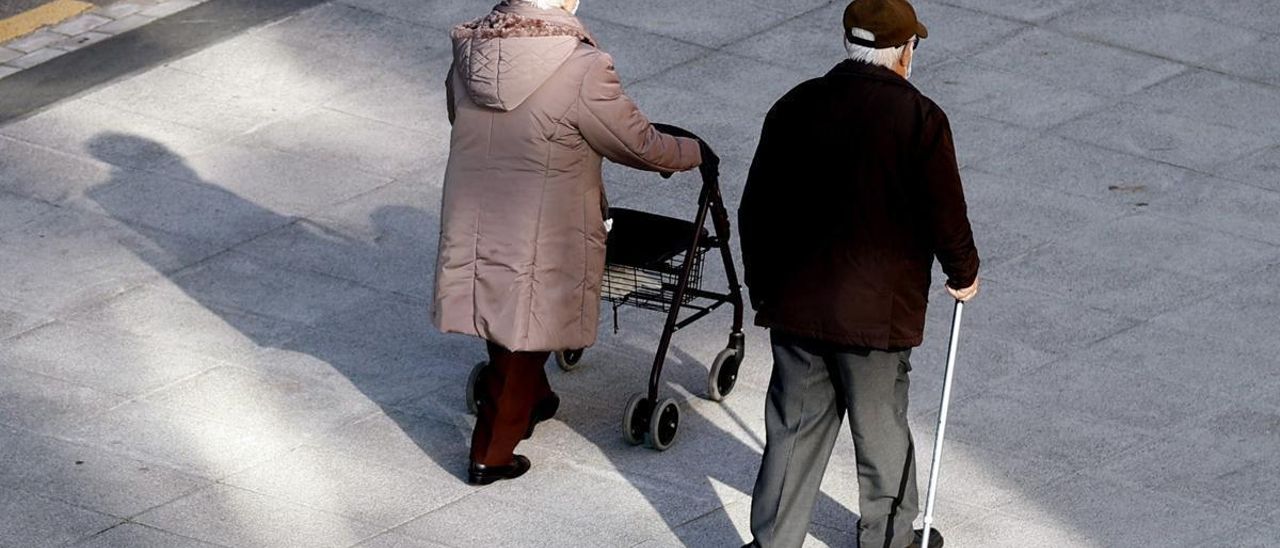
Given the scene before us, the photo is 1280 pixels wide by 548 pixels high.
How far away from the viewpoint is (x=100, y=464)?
7379mm

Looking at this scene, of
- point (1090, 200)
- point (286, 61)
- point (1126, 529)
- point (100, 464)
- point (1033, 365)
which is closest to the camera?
point (1126, 529)

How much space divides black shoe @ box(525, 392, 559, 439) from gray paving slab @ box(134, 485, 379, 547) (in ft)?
2.62

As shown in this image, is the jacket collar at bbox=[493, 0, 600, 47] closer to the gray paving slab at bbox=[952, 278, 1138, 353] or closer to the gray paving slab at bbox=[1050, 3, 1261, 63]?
the gray paving slab at bbox=[952, 278, 1138, 353]

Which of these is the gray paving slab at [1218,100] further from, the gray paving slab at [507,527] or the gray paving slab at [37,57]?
the gray paving slab at [37,57]

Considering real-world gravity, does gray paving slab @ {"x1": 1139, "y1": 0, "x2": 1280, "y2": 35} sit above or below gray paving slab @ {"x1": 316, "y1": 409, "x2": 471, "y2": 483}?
below

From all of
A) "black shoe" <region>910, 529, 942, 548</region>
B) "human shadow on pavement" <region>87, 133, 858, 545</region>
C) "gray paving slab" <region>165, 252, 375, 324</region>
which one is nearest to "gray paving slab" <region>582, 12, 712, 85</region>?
"human shadow on pavement" <region>87, 133, 858, 545</region>

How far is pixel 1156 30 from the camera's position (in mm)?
11172

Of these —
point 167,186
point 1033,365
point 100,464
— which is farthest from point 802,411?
point 167,186

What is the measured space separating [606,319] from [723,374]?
833 mm

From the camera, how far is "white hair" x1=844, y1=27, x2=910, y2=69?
6051 millimetres

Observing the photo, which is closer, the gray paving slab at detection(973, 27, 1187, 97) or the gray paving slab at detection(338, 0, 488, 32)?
the gray paving slab at detection(973, 27, 1187, 97)

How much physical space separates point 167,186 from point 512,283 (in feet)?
10.4

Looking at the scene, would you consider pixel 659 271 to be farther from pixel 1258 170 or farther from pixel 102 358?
pixel 1258 170

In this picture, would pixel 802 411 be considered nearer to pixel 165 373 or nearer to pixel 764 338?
pixel 764 338
